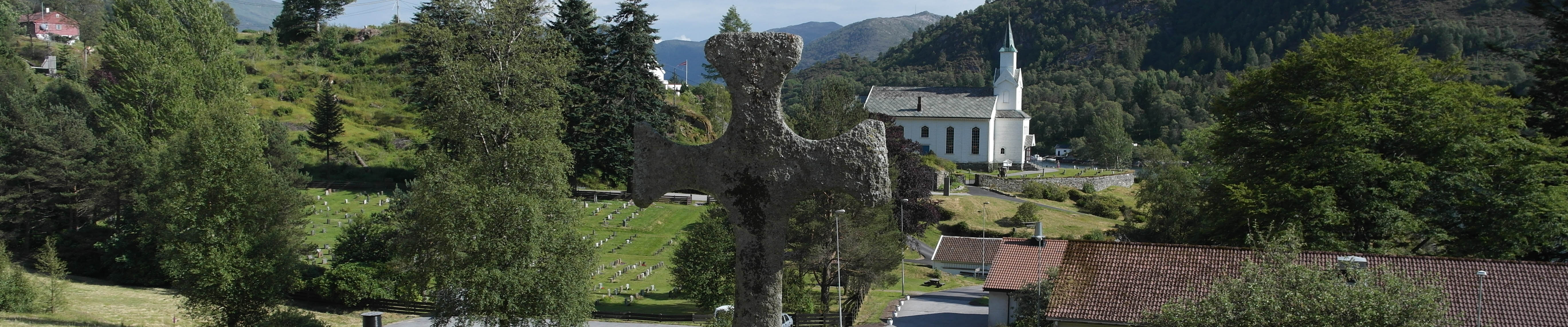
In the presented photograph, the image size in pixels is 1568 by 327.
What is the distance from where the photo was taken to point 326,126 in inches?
2013

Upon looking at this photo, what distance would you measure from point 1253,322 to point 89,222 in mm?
38837

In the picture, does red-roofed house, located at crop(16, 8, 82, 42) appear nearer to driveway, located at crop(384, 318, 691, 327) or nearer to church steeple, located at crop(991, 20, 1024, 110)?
driveway, located at crop(384, 318, 691, 327)

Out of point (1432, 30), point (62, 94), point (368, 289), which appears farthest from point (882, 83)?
point (368, 289)

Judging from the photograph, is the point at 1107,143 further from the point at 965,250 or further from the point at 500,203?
the point at 500,203

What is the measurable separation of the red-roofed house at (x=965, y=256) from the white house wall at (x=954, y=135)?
3711 centimetres

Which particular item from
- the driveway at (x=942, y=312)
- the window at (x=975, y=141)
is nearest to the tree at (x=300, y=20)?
the window at (x=975, y=141)

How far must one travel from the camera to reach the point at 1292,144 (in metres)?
24.3

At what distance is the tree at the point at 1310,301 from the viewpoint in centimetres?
909

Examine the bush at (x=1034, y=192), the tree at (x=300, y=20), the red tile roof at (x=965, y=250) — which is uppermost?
the tree at (x=300, y=20)

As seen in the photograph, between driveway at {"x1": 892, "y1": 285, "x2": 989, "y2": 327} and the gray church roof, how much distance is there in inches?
1918

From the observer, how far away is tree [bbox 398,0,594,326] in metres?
15.2

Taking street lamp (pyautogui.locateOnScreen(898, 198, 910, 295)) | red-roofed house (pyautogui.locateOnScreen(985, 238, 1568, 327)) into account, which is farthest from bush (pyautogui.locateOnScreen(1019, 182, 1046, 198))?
red-roofed house (pyautogui.locateOnScreen(985, 238, 1568, 327))

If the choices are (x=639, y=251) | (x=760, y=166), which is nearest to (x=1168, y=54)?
(x=639, y=251)

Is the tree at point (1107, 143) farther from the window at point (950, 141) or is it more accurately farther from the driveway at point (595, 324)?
the driveway at point (595, 324)
